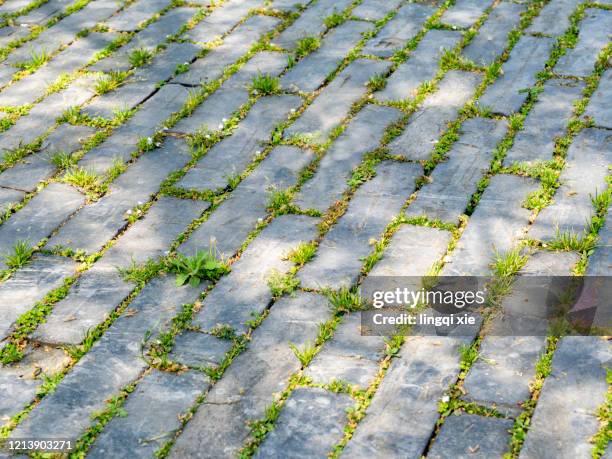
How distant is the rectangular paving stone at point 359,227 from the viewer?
3.66m

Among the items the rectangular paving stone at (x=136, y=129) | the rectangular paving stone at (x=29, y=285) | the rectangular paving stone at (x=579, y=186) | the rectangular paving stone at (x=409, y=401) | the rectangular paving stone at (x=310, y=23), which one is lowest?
the rectangular paving stone at (x=409, y=401)

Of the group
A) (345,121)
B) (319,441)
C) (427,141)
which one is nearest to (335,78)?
(345,121)

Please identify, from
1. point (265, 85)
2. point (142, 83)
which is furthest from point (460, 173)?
point (142, 83)

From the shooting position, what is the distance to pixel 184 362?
3.28 m

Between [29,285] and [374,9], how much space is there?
10.8 feet

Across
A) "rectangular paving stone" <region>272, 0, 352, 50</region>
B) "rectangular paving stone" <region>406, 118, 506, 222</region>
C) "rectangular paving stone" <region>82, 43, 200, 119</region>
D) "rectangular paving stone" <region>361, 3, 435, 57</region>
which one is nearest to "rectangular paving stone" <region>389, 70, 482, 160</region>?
"rectangular paving stone" <region>406, 118, 506, 222</region>

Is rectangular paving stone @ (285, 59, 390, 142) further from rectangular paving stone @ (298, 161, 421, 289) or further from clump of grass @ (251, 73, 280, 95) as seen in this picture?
rectangular paving stone @ (298, 161, 421, 289)

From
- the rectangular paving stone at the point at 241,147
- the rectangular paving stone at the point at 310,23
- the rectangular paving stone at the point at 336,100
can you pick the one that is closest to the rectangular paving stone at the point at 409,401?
the rectangular paving stone at the point at 241,147

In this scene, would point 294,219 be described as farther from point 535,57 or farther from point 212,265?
point 535,57

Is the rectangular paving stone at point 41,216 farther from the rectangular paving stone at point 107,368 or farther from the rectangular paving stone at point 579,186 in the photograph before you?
the rectangular paving stone at point 579,186

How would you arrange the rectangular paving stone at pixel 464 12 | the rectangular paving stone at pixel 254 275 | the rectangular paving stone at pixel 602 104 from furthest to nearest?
1. the rectangular paving stone at pixel 464 12
2. the rectangular paving stone at pixel 602 104
3. the rectangular paving stone at pixel 254 275

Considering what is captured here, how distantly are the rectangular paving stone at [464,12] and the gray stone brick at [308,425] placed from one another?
3.37 meters

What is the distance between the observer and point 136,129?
188 inches

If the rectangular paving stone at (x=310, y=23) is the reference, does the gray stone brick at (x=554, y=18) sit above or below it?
below
